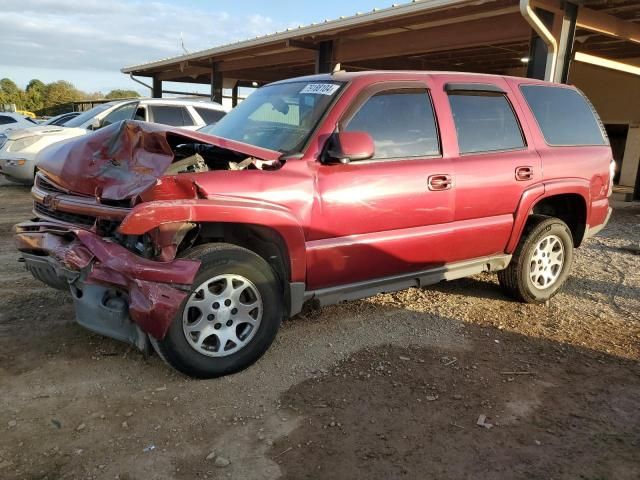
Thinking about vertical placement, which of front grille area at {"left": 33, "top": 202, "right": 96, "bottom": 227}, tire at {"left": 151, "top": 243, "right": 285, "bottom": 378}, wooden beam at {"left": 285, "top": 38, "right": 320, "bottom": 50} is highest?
wooden beam at {"left": 285, "top": 38, "right": 320, "bottom": 50}

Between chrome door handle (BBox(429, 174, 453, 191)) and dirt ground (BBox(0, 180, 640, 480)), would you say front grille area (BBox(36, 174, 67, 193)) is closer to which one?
dirt ground (BBox(0, 180, 640, 480))

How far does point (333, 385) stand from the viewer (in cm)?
337

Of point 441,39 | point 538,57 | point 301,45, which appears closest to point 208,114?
point 301,45

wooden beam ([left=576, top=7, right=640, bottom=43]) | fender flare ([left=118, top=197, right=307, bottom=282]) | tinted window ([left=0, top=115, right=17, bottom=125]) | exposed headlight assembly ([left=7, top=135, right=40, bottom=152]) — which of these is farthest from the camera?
tinted window ([left=0, top=115, right=17, bottom=125])

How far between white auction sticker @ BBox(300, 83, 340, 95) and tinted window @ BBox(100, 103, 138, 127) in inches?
288

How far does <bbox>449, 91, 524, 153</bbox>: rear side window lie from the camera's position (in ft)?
14.1

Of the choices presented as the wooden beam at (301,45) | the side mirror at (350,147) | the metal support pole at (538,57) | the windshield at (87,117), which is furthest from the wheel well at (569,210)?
the windshield at (87,117)

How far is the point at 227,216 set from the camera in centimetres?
318

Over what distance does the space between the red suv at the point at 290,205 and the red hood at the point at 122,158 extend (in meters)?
0.01

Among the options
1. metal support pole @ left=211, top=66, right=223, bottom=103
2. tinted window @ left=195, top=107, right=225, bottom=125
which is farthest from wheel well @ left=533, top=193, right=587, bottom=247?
metal support pole @ left=211, top=66, right=223, bottom=103

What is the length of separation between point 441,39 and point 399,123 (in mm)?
7610

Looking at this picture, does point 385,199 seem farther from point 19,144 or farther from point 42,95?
point 42,95

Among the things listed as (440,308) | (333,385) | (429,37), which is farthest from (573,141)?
(429,37)

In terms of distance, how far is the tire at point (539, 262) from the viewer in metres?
4.83
